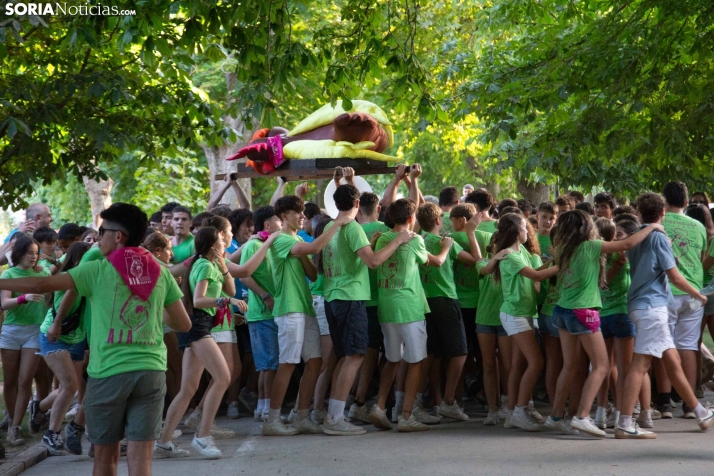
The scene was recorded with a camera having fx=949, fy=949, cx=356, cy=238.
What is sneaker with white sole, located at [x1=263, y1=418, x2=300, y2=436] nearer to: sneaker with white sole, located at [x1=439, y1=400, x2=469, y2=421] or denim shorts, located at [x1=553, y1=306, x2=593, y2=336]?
sneaker with white sole, located at [x1=439, y1=400, x2=469, y2=421]

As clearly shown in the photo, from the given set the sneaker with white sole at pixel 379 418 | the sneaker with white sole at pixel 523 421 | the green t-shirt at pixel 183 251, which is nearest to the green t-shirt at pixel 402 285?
the sneaker with white sole at pixel 379 418

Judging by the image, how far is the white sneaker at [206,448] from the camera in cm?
770

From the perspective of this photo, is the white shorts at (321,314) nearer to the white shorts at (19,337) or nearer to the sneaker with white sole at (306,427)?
the sneaker with white sole at (306,427)

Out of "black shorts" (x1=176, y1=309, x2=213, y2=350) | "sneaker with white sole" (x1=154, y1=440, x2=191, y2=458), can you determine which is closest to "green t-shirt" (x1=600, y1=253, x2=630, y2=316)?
"black shorts" (x1=176, y1=309, x2=213, y2=350)

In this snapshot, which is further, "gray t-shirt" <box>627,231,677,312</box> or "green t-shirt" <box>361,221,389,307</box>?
"green t-shirt" <box>361,221,389,307</box>

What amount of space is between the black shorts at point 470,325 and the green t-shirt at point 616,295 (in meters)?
1.50

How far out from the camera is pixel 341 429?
852 centimetres

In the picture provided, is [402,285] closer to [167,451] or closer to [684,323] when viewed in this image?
[167,451]

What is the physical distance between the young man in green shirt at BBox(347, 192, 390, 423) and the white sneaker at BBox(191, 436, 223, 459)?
5.68 ft

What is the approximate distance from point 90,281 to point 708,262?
21.3 ft

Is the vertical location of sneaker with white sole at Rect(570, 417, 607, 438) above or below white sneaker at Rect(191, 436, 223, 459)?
above

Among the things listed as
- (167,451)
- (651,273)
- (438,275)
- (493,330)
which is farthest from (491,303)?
(167,451)

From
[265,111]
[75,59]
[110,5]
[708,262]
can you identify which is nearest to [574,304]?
[708,262]

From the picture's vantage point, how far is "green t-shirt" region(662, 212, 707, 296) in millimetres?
8820
